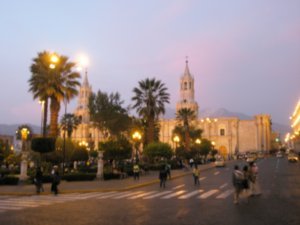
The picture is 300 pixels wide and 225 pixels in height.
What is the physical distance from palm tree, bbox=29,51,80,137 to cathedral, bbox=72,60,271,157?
8259 centimetres

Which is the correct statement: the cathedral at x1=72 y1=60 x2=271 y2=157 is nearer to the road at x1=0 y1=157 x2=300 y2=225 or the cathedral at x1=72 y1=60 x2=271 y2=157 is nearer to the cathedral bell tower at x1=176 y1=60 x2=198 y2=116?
the cathedral bell tower at x1=176 y1=60 x2=198 y2=116

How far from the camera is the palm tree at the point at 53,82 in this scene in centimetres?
3578

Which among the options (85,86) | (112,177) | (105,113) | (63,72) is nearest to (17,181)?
(112,177)

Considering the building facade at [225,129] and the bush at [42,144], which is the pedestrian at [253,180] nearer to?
the bush at [42,144]

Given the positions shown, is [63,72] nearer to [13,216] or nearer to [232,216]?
[13,216]

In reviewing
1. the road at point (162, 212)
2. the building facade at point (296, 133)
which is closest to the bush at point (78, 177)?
the road at point (162, 212)

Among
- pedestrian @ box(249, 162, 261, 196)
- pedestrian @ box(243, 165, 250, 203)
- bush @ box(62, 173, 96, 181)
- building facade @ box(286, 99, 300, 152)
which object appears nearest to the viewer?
pedestrian @ box(243, 165, 250, 203)

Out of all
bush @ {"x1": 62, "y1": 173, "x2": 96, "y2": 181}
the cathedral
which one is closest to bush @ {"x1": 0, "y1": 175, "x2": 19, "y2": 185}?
bush @ {"x1": 62, "y1": 173, "x2": 96, "y2": 181}

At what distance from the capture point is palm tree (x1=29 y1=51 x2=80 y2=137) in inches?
1409

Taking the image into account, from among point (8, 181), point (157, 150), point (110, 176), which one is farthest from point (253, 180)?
point (157, 150)

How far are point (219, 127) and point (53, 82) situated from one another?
95.0 meters

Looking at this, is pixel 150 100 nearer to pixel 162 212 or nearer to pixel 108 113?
pixel 108 113

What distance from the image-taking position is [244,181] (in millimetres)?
15562

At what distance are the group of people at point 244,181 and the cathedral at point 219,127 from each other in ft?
330
